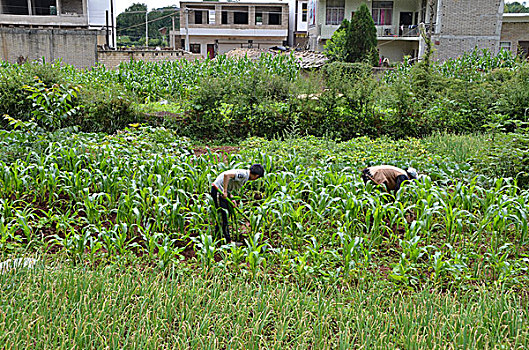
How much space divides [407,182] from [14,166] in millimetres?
5168

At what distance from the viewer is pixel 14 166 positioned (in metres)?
6.78

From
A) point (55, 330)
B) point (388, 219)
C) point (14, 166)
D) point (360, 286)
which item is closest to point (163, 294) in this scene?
point (55, 330)

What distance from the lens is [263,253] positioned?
5.06m

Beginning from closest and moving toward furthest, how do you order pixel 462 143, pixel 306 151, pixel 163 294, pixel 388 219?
pixel 163 294 → pixel 388 219 → pixel 306 151 → pixel 462 143

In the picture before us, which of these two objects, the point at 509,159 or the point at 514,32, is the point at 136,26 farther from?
the point at 509,159

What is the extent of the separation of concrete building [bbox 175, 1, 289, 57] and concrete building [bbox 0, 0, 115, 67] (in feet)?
23.3

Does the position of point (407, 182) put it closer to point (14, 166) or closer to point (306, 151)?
point (306, 151)

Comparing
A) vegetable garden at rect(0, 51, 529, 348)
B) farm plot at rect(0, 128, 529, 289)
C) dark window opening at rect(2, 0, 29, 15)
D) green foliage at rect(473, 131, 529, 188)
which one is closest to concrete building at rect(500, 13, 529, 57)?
vegetable garden at rect(0, 51, 529, 348)

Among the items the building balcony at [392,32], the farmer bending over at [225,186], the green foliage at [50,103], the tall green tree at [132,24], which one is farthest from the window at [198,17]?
the farmer bending over at [225,186]

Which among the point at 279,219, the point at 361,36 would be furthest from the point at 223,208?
the point at 361,36

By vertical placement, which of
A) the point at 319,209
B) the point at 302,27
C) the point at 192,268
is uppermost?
the point at 302,27

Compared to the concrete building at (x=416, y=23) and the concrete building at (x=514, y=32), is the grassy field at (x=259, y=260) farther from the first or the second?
the concrete building at (x=514, y=32)

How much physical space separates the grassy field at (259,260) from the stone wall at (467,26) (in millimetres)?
22730

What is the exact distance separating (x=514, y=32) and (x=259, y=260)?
102 feet
